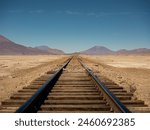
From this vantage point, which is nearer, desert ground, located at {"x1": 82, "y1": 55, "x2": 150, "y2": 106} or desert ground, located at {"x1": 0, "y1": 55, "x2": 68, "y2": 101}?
desert ground, located at {"x1": 82, "y1": 55, "x2": 150, "y2": 106}

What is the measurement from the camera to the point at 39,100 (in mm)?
5559

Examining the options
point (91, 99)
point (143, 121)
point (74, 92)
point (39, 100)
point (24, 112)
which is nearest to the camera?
point (143, 121)

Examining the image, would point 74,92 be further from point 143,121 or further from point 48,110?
point 143,121

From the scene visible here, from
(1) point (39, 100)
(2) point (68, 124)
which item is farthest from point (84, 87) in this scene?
(2) point (68, 124)

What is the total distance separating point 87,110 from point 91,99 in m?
1.12

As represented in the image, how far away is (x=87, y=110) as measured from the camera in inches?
195

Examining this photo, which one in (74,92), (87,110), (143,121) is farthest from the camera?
(74,92)

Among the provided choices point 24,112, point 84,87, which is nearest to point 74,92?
point 84,87

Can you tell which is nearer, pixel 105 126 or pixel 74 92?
pixel 105 126

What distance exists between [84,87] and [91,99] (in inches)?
69.5

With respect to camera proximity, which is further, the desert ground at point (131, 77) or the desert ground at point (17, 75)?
the desert ground at point (17, 75)

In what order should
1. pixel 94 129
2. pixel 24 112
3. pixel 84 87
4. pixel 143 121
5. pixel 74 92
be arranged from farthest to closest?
pixel 84 87 → pixel 74 92 → pixel 24 112 → pixel 143 121 → pixel 94 129

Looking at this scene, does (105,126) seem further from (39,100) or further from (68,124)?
(39,100)

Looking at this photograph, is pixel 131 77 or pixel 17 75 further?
pixel 17 75
